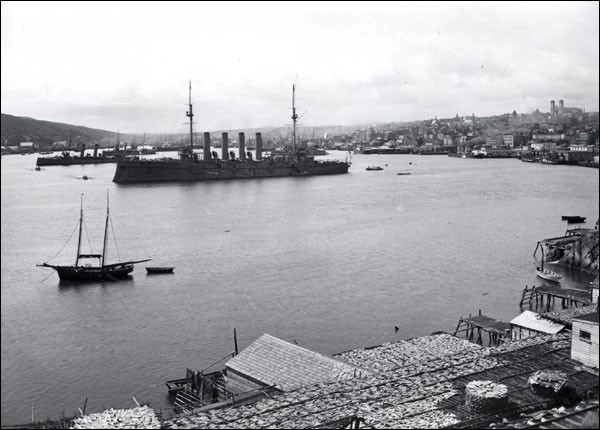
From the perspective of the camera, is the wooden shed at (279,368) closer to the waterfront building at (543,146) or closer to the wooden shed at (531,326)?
the wooden shed at (531,326)

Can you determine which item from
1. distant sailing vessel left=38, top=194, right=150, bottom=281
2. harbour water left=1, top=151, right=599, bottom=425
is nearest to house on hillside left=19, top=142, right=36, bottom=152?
harbour water left=1, top=151, right=599, bottom=425

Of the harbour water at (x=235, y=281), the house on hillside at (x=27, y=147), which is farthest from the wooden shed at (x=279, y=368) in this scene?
the house on hillside at (x=27, y=147)

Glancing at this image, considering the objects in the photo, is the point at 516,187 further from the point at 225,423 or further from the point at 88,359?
the point at 225,423

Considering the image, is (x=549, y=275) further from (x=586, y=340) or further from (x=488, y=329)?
(x=586, y=340)

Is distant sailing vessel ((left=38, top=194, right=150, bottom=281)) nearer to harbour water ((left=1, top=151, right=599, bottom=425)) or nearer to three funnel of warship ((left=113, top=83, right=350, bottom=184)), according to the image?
harbour water ((left=1, top=151, right=599, bottom=425))

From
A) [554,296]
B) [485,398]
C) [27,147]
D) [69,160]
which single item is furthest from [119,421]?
[27,147]

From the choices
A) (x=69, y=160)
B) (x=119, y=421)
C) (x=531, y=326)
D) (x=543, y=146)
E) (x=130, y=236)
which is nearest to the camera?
(x=119, y=421)

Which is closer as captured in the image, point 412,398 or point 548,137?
point 412,398
